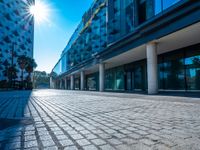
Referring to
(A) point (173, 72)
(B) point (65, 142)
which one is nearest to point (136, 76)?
(A) point (173, 72)

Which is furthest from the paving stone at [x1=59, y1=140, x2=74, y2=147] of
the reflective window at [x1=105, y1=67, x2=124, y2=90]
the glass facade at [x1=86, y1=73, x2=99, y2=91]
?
the glass facade at [x1=86, y1=73, x2=99, y2=91]

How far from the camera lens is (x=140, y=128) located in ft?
11.7

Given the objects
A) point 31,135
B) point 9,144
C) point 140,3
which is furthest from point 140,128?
point 140,3

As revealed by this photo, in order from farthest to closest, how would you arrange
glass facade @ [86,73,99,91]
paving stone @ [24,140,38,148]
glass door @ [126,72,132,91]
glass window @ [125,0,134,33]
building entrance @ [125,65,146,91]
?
1. glass facade @ [86,73,99,91]
2. glass door @ [126,72,132,91]
3. building entrance @ [125,65,146,91]
4. glass window @ [125,0,134,33]
5. paving stone @ [24,140,38,148]

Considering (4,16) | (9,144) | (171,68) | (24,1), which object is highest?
(24,1)

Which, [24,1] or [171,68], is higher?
[24,1]

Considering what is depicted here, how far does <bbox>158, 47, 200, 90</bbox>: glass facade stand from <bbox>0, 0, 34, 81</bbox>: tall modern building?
56.7m

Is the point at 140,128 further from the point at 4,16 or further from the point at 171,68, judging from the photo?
the point at 4,16

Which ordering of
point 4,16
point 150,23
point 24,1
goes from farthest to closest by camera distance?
1. point 24,1
2. point 4,16
3. point 150,23

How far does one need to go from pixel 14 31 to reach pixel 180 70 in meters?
73.4

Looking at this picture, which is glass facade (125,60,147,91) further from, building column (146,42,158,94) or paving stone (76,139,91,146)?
paving stone (76,139,91,146)

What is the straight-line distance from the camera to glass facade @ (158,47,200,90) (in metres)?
16.0

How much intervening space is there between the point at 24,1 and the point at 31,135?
93.6 m

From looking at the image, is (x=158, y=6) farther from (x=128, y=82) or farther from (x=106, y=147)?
(x=106, y=147)
